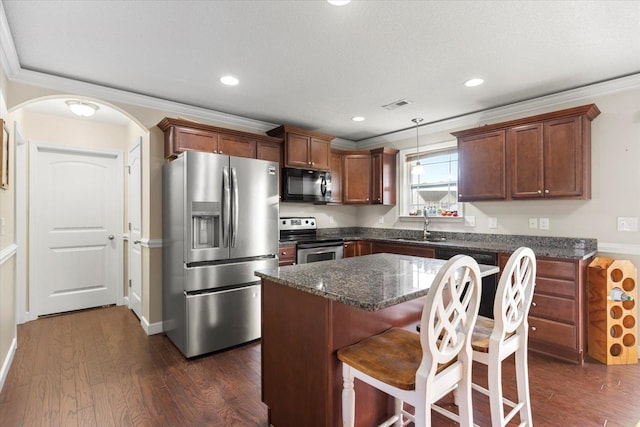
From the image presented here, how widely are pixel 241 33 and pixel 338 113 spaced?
74.7 inches

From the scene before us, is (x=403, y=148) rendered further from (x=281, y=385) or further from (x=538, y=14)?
(x=281, y=385)

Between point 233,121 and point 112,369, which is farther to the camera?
point 233,121

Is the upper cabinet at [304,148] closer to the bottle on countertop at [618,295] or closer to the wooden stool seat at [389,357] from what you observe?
the wooden stool seat at [389,357]

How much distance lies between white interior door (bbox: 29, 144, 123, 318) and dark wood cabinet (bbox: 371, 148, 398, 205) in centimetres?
365

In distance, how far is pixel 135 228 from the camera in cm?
399

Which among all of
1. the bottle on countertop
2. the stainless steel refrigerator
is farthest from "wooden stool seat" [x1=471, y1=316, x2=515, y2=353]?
the stainless steel refrigerator

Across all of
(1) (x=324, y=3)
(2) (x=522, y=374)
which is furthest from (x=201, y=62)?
(2) (x=522, y=374)

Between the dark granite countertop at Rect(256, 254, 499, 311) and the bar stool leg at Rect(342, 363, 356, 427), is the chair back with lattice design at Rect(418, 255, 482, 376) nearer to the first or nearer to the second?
the dark granite countertop at Rect(256, 254, 499, 311)

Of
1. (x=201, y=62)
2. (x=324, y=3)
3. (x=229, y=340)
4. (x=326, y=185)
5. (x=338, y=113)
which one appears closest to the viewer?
(x=324, y=3)

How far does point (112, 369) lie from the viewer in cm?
266

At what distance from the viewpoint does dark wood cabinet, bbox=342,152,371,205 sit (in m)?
4.89

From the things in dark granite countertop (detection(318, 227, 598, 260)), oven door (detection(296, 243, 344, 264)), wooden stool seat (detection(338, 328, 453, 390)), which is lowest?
wooden stool seat (detection(338, 328, 453, 390))

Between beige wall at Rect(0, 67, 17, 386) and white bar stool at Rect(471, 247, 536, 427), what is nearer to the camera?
white bar stool at Rect(471, 247, 536, 427)

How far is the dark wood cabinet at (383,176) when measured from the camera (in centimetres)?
474
